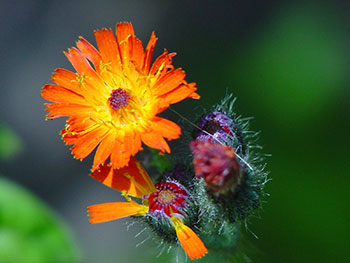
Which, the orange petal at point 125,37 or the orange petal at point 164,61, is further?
the orange petal at point 125,37

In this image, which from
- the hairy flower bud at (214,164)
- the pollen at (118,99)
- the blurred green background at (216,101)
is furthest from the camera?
the blurred green background at (216,101)

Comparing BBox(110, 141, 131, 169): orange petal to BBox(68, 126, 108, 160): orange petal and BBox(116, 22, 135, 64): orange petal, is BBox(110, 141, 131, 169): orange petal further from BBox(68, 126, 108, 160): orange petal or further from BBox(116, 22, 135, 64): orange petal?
BBox(116, 22, 135, 64): orange petal

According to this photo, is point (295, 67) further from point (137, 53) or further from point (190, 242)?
point (190, 242)

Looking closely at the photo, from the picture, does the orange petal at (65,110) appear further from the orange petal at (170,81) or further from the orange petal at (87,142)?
the orange petal at (170,81)

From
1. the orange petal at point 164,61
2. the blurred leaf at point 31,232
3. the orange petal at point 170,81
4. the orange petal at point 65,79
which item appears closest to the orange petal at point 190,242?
the orange petal at point 170,81

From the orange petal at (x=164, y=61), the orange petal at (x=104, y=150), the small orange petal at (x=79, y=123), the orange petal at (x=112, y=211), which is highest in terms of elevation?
the orange petal at (x=164, y=61)

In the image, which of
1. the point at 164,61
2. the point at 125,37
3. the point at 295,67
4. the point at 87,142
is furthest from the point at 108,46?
the point at 295,67

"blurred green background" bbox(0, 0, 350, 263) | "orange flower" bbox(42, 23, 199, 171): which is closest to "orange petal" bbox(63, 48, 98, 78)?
"orange flower" bbox(42, 23, 199, 171)
